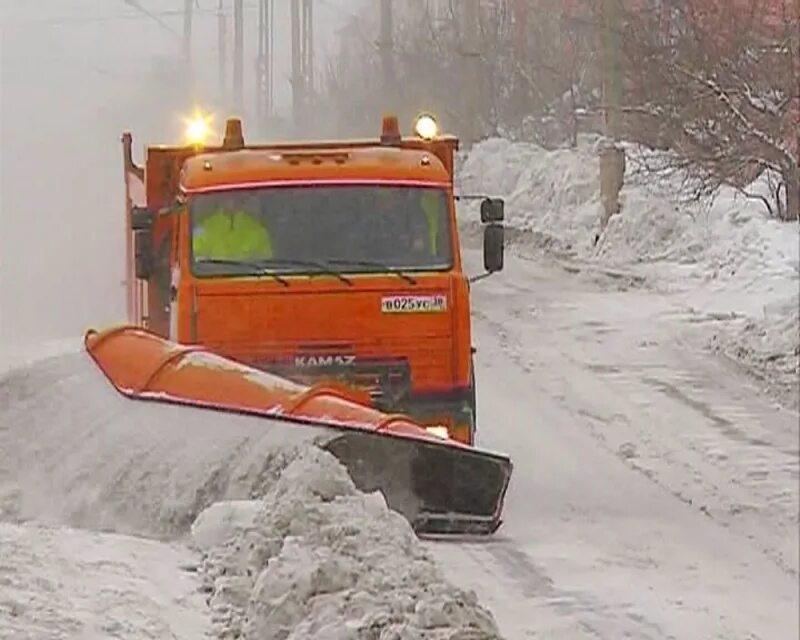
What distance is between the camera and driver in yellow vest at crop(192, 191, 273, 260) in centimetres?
880

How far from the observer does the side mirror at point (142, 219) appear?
9594mm

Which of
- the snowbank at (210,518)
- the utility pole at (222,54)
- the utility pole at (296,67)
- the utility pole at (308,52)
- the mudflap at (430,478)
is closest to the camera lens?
the snowbank at (210,518)

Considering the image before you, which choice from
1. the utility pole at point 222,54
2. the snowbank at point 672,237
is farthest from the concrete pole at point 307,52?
the snowbank at point 672,237

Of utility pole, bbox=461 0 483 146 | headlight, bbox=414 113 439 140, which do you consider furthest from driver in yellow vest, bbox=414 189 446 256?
utility pole, bbox=461 0 483 146

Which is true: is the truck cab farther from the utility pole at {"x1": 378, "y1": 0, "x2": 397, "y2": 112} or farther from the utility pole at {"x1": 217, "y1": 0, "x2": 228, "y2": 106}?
the utility pole at {"x1": 217, "y1": 0, "x2": 228, "y2": 106}

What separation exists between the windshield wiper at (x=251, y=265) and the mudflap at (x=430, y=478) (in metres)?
1.57

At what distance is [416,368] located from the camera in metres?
8.78

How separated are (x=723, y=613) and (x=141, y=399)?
2.65 meters

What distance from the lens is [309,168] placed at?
9039mm

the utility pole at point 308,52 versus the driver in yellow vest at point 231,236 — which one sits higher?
the utility pole at point 308,52

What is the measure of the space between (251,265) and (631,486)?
8.04 ft

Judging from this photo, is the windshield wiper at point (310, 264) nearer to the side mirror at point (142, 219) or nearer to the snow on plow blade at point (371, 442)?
the snow on plow blade at point (371, 442)

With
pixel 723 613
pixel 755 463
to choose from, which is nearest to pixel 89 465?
pixel 723 613

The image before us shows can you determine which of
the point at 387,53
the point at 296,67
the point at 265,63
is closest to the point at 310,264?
the point at 387,53
